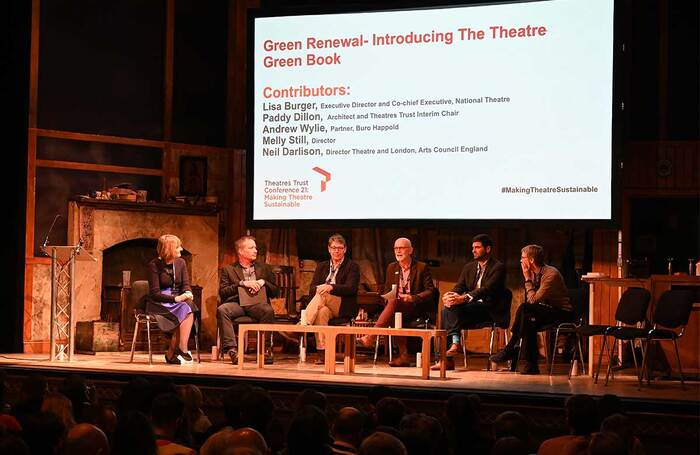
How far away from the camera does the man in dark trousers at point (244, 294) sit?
8.81m

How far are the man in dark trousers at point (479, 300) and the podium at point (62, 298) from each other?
9.76 feet

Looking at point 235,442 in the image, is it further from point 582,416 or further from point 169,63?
point 169,63

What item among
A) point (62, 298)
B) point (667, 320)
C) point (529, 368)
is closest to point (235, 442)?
point (667, 320)

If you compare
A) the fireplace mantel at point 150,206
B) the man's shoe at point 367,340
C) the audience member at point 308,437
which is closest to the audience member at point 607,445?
the audience member at point 308,437

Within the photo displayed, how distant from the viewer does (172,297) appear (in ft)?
28.0

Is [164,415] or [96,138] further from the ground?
[96,138]

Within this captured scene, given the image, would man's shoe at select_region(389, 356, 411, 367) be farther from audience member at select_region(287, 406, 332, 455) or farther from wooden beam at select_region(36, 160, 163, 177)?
audience member at select_region(287, 406, 332, 455)

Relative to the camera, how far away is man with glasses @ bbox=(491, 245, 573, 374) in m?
8.11

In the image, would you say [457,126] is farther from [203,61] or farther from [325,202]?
[203,61]

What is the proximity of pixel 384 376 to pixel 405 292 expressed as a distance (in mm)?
1165

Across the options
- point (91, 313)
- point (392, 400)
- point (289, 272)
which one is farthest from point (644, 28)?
point (392, 400)

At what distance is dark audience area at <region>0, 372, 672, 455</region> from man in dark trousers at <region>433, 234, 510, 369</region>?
148 inches

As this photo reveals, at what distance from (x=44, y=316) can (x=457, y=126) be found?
13.7ft

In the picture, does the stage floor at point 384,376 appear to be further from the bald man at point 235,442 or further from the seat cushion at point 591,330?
the bald man at point 235,442
